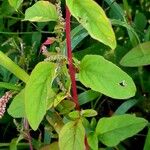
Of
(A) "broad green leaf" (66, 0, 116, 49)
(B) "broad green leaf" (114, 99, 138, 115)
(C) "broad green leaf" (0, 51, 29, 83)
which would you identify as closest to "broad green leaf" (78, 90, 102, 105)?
(B) "broad green leaf" (114, 99, 138, 115)

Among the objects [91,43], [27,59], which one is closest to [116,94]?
[27,59]

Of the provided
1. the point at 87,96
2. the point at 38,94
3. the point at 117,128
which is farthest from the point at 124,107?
the point at 38,94

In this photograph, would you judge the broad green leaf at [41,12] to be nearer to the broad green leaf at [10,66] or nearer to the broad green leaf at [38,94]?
the broad green leaf at [38,94]

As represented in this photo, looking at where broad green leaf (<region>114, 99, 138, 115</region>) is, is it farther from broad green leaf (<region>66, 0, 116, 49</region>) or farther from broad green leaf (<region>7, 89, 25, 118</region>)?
broad green leaf (<region>66, 0, 116, 49</region>)

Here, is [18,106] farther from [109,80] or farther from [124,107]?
[124,107]

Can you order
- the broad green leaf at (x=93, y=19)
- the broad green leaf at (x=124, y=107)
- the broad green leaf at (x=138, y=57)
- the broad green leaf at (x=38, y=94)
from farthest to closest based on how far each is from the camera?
the broad green leaf at (x=124, y=107)
the broad green leaf at (x=138, y=57)
the broad green leaf at (x=38, y=94)
the broad green leaf at (x=93, y=19)

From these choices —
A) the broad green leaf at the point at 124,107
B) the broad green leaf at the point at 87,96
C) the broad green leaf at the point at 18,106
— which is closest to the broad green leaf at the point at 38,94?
the broad green leaf at the point at 18,106

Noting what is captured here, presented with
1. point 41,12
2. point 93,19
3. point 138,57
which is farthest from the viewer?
point 138,57
